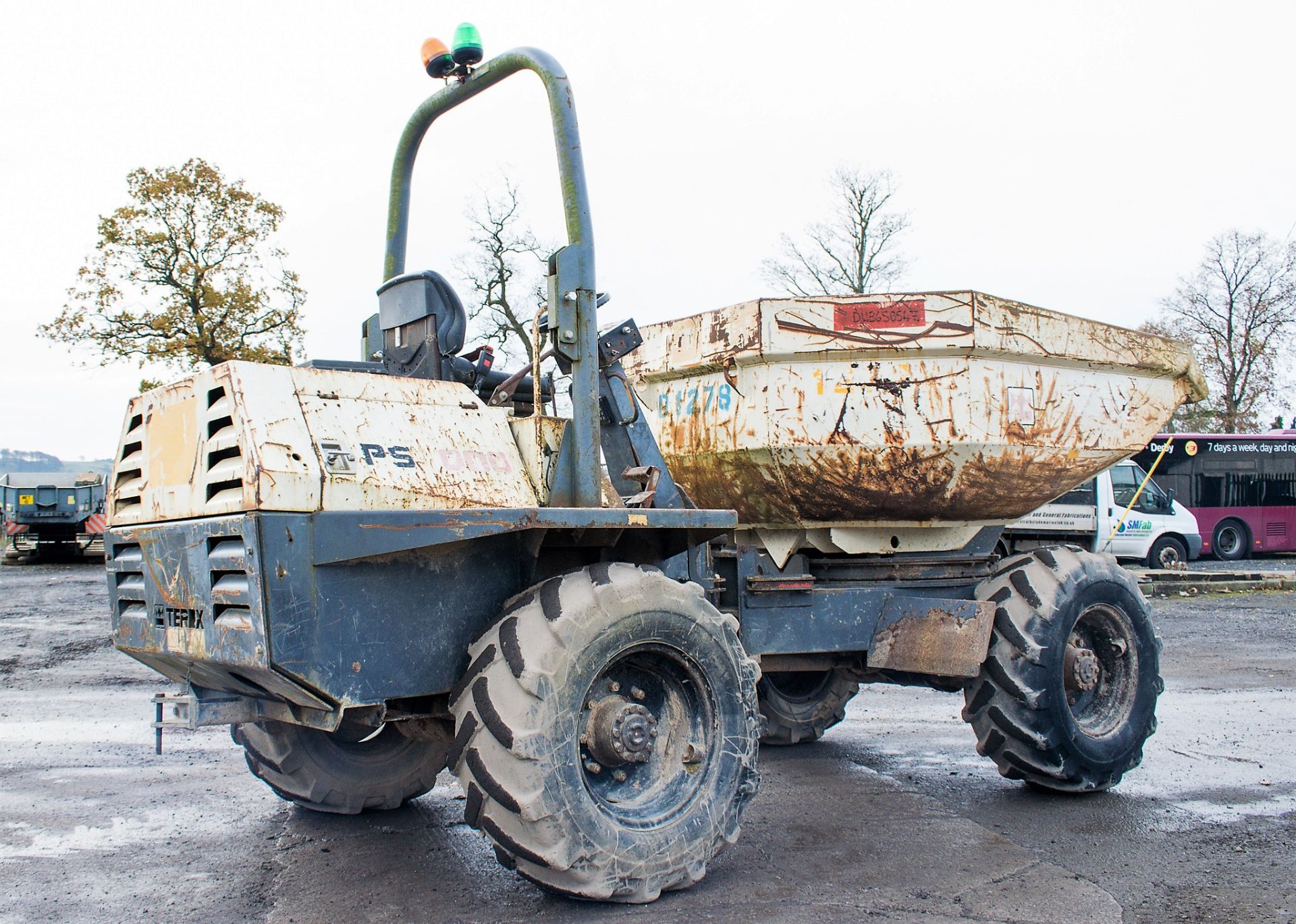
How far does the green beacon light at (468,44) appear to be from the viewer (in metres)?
4.55

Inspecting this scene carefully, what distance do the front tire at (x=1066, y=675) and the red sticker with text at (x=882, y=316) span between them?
4.88 ft

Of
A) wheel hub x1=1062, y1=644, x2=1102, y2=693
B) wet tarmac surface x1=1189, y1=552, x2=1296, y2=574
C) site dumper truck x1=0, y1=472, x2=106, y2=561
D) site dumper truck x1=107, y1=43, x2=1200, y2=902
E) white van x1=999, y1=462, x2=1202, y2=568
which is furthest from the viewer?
site dumper truck x1=0, y1=472, x2=106, y2=561

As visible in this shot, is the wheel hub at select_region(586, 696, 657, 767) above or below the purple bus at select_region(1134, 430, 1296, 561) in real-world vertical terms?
below

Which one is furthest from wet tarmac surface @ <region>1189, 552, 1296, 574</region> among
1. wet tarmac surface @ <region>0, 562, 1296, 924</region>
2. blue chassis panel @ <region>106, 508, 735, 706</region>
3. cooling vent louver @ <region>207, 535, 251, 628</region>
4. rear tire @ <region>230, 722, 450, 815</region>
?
cooling vent louver @ <region>207, 535, 251, 628</region>

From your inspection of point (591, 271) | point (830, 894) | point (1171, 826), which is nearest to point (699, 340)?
point (591, 271)

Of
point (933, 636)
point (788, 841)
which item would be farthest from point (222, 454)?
point (933, 636)

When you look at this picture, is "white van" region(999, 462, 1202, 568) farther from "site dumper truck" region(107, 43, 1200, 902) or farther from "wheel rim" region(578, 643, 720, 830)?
"wheel rim" region(578, 643, 720, 830)

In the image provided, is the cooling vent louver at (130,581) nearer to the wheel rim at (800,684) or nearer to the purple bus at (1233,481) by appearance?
the wheel rim at (800,684)

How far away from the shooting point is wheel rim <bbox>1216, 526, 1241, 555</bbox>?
26750 mm

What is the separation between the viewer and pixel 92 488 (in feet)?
81.9

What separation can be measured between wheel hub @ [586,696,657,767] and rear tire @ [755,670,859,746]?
2771 millimetres

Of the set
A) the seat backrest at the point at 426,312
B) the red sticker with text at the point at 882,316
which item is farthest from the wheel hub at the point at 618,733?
the red sticker with text at the point at 882,316

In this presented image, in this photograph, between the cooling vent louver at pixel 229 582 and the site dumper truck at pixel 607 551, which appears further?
the site dumper truck at pixel 607 551

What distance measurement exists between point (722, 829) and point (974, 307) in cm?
279
